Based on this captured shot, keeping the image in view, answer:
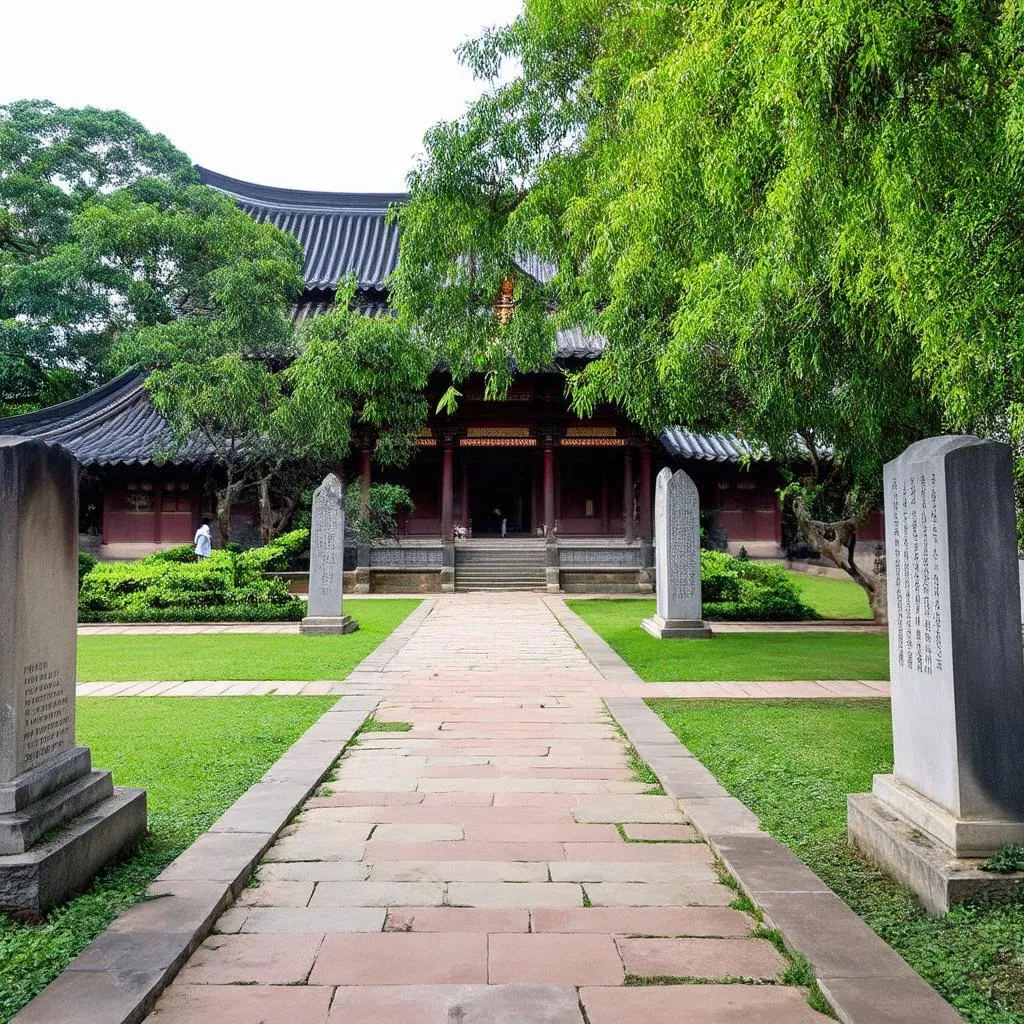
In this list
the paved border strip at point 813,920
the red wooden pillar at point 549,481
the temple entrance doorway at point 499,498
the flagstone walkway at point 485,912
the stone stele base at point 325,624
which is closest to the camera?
the paved border strip at point 813,920

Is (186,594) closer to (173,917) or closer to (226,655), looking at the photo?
(226,655)

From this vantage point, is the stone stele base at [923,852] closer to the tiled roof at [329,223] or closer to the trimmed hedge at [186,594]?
the trimmed hedge at [186,594]

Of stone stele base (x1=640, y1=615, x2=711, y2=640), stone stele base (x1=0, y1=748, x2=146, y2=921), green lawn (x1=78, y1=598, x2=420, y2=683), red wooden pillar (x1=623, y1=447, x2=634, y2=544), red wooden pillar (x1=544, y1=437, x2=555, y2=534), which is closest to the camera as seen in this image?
stone stele base (x1=0, y1=748, x2=146, y2=921)

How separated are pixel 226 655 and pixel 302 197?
23.1 m

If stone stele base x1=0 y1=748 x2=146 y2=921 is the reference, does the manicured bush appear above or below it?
above

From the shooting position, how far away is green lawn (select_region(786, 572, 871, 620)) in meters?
14.2

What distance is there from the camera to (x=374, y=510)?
63.7ft

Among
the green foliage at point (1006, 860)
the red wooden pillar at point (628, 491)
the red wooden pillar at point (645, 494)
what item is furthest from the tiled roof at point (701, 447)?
the green foliage at point (1006, 860)

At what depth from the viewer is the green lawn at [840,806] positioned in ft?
8.11

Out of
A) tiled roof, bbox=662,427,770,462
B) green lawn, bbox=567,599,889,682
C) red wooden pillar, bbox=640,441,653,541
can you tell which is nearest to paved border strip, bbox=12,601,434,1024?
green lawn, bbox=567,599,889,682

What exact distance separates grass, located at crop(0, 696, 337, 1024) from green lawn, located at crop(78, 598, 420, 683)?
1.22 meters

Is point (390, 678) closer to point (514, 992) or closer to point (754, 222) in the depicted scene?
point (754, 222)

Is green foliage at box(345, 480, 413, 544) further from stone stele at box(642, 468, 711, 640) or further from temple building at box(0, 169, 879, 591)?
stone stele at box(642, 468, 711, 640)

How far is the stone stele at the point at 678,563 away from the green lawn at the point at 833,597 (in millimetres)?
3544
